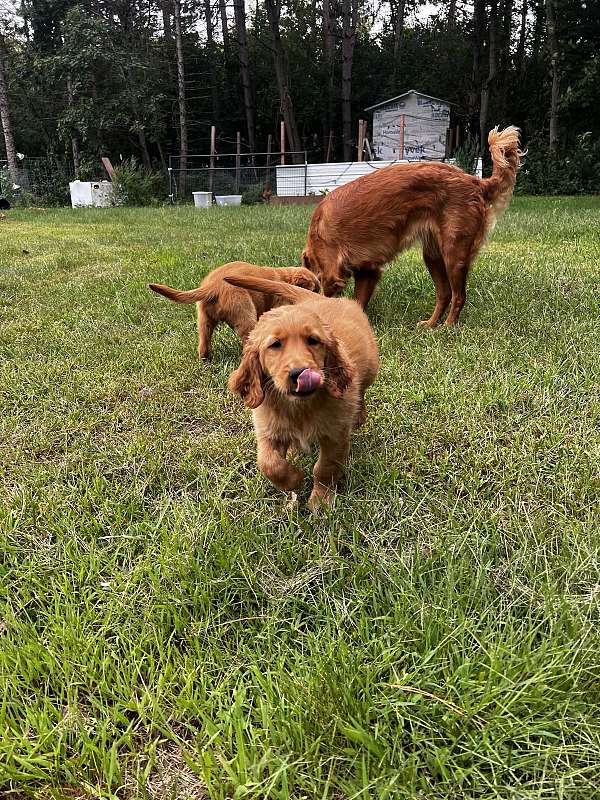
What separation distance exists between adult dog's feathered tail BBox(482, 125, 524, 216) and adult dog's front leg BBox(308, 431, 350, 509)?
2.95 m

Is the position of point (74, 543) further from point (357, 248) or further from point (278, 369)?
point (357, 248)

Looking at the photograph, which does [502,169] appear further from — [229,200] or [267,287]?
[229,200]

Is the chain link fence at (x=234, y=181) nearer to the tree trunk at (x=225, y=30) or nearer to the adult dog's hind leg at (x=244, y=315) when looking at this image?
the tree trunk at (x=225, y=30)

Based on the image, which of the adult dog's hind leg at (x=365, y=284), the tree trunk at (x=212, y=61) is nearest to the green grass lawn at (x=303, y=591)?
the adult dog's hind leg at (x=365, y=284)

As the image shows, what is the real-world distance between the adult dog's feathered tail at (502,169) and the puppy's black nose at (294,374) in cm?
312

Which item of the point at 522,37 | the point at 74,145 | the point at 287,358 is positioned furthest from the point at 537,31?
the point at 287,358

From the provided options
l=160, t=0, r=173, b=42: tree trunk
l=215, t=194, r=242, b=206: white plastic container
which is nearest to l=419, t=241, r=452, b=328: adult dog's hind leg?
l=215, t=194, r=242, b=206: white plastic container

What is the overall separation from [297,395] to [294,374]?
0.27 ft

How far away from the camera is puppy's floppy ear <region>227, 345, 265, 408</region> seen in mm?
1945

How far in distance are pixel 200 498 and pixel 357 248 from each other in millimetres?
2752

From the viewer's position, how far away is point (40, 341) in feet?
12.8

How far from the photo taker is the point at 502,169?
418cm

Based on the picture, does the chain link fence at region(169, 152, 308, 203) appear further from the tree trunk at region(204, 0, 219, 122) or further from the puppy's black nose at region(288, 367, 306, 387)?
the puppy's black nose at region(288, 367, 306, 387)

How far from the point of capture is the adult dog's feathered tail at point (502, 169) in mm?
4152
